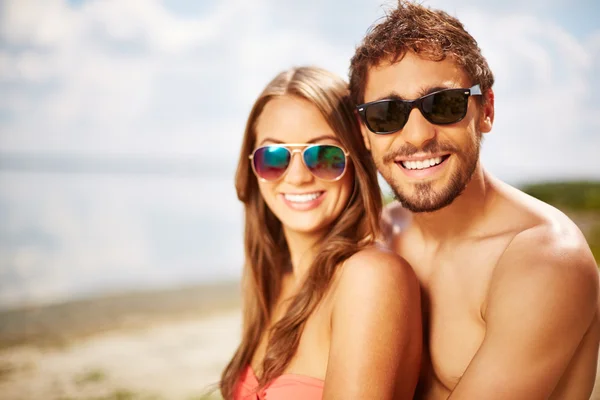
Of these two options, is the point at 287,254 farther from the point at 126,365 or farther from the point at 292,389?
the point at 126,365

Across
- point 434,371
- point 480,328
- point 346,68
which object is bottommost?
point 434,371

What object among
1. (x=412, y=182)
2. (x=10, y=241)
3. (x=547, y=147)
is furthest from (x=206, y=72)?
(x=412, y=182)

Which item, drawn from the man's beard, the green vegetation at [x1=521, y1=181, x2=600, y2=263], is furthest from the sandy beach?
the green vegetation at [x1=521, y1=181, x2=600, y2=263]

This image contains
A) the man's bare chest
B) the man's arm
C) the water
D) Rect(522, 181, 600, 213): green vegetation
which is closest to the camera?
the man's arm

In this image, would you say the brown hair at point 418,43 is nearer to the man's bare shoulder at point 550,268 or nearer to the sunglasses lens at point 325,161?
the sunglasses lens at point 325,161

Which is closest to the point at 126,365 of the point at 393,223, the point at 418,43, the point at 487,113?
the point at 393,223

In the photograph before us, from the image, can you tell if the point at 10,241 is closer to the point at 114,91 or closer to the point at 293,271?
the point at 293,271

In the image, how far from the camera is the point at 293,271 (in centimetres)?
330

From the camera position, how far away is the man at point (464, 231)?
2.13m

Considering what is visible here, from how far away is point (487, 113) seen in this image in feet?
9.37

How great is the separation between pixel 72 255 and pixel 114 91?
26542 millimetres

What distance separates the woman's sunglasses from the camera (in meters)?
2.76

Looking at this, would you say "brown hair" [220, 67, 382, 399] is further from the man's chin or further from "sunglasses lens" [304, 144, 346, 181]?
the man's chin

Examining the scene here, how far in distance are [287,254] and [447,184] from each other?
116 centimetres
